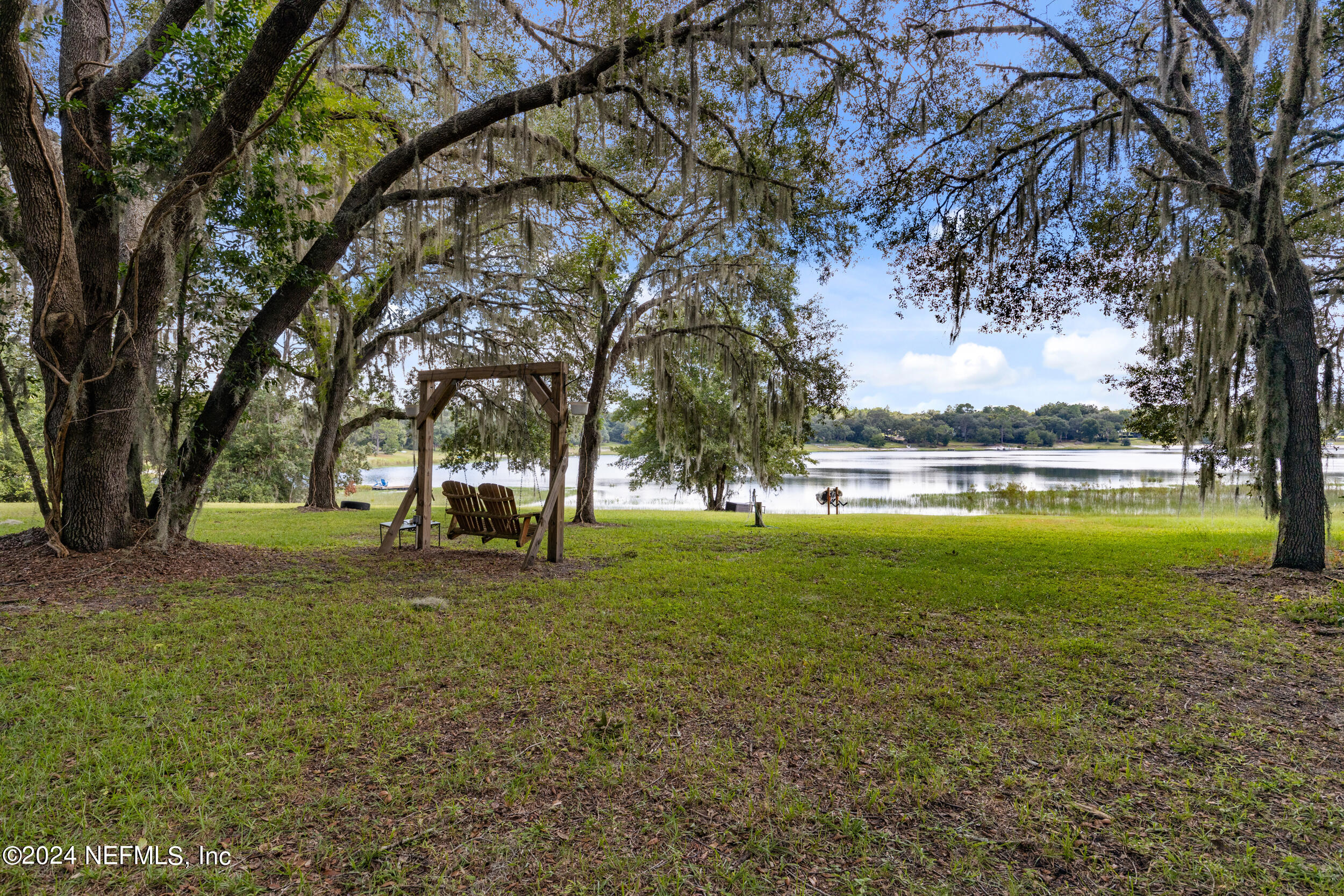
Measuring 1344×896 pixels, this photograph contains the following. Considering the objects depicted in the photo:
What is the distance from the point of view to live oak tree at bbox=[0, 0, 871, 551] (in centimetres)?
523

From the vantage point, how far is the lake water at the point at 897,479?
23.0m

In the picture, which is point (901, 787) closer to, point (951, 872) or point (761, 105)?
point (951, 872)

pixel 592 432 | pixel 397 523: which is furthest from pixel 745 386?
pixel 397 523

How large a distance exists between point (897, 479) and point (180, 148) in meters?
33.9

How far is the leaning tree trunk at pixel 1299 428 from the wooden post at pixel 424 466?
8.72 metres

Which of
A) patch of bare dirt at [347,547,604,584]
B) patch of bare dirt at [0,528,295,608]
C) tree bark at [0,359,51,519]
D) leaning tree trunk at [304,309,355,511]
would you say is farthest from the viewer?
leaning tree trunk at [304,309,355,511]

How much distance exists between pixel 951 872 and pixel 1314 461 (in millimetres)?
6729

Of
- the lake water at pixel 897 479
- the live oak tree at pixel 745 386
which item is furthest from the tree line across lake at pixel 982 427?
the live oak tree at pixel 745 386

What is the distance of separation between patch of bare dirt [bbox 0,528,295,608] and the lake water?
5.19 m

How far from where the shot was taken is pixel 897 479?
3444 cm

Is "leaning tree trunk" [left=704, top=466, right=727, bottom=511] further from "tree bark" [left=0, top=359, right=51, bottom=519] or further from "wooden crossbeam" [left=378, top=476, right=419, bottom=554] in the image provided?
"tree bark" [left=0, top=359, right=51, bottom=519]

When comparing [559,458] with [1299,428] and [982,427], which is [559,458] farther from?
[982,427]

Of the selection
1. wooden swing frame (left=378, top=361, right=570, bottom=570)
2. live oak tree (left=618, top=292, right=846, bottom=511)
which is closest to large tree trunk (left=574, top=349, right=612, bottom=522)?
live oak tree (left=618, top=292, right=846, bottom=511)

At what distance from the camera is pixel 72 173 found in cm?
545
